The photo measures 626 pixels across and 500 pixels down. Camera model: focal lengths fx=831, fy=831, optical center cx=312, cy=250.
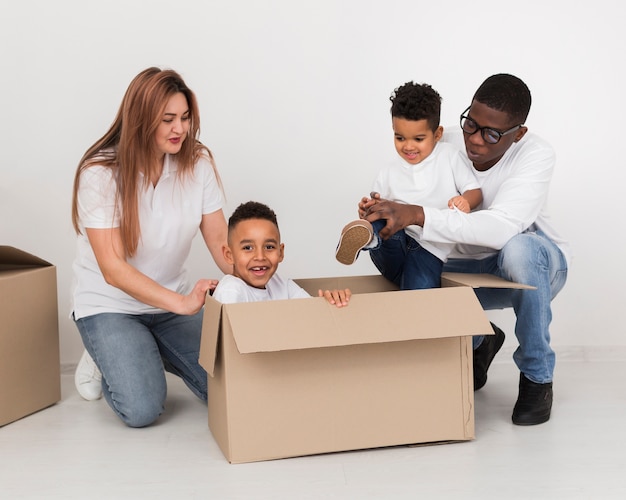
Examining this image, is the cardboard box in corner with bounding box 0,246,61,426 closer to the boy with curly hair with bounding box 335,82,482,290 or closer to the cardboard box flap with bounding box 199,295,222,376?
the cardboard box flap with bounding box 199,295,222,376

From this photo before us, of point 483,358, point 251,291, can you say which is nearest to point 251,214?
point 251,291

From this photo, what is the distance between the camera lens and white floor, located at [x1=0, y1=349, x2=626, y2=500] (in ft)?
5.77

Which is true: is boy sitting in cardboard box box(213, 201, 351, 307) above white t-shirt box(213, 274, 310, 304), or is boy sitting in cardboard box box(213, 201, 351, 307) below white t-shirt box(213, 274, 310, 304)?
above

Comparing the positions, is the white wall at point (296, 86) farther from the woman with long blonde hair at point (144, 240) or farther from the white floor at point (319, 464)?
the white floor at point (319, 464)

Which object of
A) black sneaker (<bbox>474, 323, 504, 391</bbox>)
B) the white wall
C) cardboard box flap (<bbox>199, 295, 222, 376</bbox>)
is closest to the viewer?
cardboard box flap (<bbox>199, 295, 222, 376</bbox>)

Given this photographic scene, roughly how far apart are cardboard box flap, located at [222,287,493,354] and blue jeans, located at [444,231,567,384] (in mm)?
254

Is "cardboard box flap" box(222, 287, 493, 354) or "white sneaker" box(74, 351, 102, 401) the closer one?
"cardboard box flap" box(222, 287, 493, 354)

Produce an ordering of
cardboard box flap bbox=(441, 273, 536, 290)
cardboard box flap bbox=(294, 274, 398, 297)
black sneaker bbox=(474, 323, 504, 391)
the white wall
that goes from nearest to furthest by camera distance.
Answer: cardboard box flap bbox=(441, 273, 536, 290), cardboard box flap bbox=(294, 274, 398, 297), black sneaker bbox=(474, 323, 504, 391), the white wall

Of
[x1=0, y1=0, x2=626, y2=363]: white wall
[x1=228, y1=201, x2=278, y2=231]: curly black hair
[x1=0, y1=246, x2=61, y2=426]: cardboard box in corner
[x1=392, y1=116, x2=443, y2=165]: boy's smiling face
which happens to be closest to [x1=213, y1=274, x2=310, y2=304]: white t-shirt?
[x1=228, y1=201, x2=278, y2=231]: curly black hair

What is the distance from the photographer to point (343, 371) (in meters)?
1.93

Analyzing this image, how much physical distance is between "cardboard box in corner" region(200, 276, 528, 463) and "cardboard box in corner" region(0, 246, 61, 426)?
2.06 feet

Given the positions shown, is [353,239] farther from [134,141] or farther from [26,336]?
[26,336]

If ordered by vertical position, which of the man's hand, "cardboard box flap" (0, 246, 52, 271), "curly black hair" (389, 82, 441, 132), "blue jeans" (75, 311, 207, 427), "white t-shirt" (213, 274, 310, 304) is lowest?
"blue jeans" (75, 311, 207, 427)

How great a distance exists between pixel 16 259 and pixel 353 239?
1.04 meters
